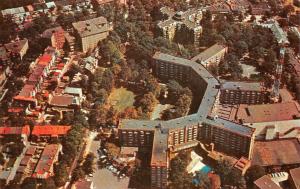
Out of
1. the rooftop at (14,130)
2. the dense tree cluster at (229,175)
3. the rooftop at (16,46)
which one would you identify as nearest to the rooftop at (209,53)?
the dense tree cluster at (229,175)

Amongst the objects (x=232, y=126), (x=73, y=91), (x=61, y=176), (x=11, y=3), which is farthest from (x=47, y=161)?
(x=11, y=3)

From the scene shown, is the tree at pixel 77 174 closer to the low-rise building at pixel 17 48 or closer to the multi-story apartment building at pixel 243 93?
the multi-story apartment building at pixel 243 93

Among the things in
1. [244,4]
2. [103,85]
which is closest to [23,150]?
[103,85]

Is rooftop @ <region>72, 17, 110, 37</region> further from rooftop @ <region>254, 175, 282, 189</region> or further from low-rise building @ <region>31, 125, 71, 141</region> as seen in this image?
rooftop @ <region>254, 175, 282, 189</region>

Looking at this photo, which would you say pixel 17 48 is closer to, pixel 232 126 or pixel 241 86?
pixel 241 86

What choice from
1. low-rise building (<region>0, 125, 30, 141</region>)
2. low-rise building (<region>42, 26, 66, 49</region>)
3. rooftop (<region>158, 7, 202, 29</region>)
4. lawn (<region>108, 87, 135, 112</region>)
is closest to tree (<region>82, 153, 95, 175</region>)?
low-rise building (<region>0, 125, 30, 141</region>)

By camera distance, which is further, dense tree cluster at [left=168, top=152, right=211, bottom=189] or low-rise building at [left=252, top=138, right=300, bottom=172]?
low-rise building at [left=252, top=138, right=300, bottom=172]

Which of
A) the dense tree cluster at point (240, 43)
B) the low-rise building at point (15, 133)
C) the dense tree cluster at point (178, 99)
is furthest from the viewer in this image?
the dense tree cluster at point (240, 43)
